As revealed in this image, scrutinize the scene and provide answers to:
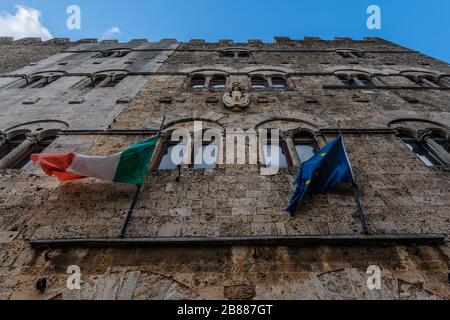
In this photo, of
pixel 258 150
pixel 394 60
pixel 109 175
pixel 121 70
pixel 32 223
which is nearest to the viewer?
pixel 32 223

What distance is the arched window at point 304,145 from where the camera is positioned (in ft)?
20.2

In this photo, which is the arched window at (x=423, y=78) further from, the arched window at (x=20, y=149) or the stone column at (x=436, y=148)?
the arched window at (x=20, y=149)

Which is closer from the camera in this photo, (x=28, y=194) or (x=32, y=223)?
(x=32, y=223)

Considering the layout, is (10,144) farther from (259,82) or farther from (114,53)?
(114,53)

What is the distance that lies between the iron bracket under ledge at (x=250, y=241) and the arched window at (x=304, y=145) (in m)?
2.43

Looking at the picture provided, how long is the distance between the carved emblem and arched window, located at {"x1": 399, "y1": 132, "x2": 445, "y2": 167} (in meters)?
3.91

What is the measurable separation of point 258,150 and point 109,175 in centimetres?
295

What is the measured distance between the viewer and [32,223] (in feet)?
14.2

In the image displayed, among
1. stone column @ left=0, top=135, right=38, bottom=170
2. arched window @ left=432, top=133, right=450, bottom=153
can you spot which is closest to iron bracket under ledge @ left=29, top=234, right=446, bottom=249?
stone column @ left=0, top=135, right=38, bottom=170

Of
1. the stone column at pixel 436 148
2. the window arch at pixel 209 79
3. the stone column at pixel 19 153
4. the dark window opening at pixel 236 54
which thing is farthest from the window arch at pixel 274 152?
the dark window opening at pixel 236 54

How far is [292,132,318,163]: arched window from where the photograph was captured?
616cm

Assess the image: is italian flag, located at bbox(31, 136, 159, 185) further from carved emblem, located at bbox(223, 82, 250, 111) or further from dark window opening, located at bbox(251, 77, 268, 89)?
dark window opening, located at bbox(251, 77, 268, 89)

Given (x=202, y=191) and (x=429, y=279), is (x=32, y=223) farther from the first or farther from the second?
(x=429, y=279)

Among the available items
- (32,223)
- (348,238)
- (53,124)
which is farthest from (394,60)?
(32,223)
